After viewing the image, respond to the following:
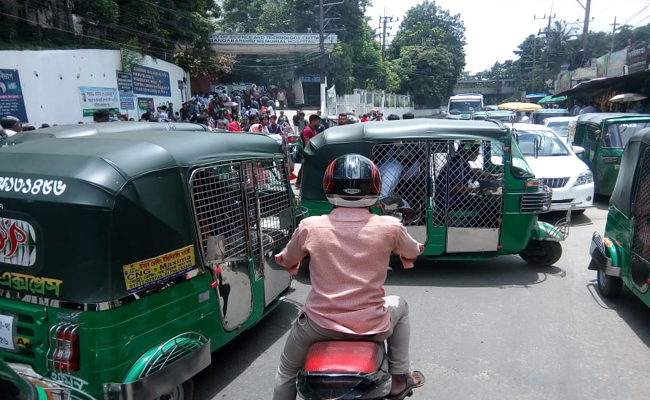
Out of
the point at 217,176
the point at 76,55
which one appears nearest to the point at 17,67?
the point at 76,55

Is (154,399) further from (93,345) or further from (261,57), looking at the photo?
(261,57)

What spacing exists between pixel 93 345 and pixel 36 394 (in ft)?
2.16

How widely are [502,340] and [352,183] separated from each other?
108 inches

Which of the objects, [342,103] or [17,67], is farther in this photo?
[342,103]

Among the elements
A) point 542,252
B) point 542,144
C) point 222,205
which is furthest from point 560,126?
point 222,205

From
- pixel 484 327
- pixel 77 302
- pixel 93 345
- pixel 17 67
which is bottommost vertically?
pixel 484 327

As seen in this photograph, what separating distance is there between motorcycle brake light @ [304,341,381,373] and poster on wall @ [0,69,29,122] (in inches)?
491

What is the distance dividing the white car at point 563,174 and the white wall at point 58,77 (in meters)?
11.9

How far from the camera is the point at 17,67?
39.8ft

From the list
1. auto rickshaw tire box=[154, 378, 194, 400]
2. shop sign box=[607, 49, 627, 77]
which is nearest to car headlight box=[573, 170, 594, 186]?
auto rickshaw tire box=[154, 378, 194, 400]

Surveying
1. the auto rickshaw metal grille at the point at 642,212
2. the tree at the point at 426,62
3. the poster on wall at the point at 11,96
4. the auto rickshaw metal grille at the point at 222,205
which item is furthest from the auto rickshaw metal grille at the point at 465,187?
the tree at the point at 426,62

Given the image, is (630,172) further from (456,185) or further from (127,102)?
(127,102)

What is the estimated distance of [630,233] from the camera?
4.59 metres

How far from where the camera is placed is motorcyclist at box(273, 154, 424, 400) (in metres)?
2.36
